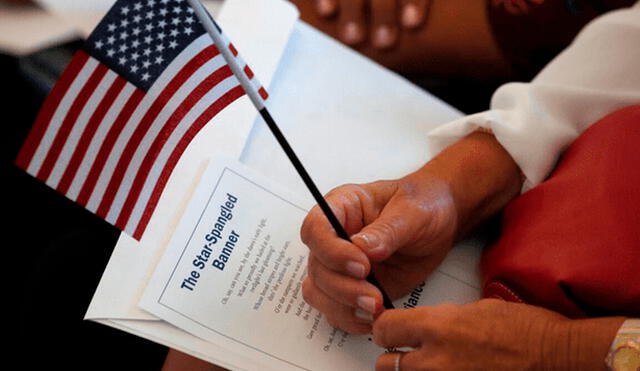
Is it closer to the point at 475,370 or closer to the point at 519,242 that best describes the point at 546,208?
the point at 519,242

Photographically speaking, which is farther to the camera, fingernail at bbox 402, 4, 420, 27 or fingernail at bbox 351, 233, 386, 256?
fingernail at bbox 402, 4, 420, 27

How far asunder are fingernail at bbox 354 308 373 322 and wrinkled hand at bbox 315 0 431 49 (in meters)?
0.58

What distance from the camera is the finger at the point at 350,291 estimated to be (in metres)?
0.56

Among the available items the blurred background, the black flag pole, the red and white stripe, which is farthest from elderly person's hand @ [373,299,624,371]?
the blurred background

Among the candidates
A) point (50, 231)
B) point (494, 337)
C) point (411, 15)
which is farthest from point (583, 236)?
point (50, 231)

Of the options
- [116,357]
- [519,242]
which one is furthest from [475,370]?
[116,357]

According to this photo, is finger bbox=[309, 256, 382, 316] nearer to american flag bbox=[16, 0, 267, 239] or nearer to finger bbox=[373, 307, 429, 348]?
finger bbox=[373, 307, 429, 348]

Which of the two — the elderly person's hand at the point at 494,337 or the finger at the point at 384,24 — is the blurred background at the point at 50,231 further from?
the elderly person's hand at the point at 494,337

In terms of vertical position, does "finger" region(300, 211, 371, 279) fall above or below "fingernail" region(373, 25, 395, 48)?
below

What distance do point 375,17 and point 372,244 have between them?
1.94 ft

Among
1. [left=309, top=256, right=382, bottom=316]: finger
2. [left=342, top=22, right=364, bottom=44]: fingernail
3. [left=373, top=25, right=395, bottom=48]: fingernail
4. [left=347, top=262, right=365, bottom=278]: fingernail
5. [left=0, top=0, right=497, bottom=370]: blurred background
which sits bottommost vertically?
[left=0, top=0, right=497, bottom=370]: blurred background

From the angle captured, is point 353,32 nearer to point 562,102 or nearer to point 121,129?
point 562,102

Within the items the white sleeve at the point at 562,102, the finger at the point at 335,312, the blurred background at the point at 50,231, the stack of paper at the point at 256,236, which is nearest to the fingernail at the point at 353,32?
the blurred background at the point at 50,231

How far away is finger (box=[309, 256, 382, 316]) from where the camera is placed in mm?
558
